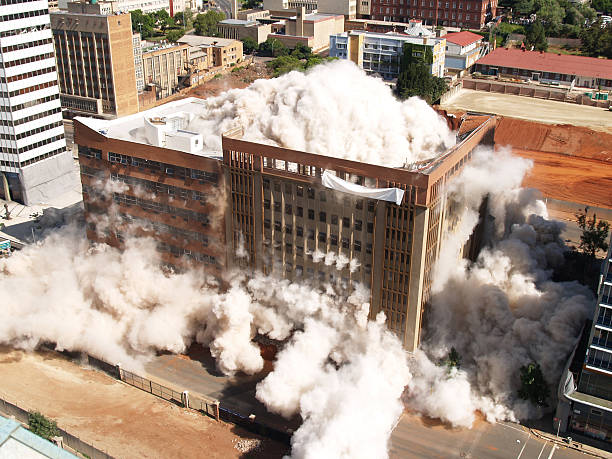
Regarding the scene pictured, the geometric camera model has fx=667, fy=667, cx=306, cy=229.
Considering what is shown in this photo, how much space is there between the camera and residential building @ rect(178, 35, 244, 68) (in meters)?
173

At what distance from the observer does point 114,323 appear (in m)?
66.0

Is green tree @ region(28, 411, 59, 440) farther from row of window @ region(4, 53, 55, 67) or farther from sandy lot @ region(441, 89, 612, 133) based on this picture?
sandy lot @ region(441, 89, 612, 133)

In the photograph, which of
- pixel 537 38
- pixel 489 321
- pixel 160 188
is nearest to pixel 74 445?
pixel 160 188

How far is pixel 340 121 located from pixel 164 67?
10327cm

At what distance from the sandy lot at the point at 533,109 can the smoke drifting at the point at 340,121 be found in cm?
7370

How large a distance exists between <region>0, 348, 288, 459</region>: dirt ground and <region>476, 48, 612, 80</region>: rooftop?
12884cm

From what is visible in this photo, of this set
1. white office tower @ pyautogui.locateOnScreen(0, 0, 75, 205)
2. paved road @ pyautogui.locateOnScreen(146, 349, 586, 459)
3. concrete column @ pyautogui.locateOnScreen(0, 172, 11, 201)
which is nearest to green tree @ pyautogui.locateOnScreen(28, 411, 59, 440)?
paved road @ pyautogui.locateOnScreen(146, 349, 586, 459)

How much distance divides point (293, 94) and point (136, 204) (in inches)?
760

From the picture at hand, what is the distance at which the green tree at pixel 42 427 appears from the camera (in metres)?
52.2

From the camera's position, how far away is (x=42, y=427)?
52281 mm

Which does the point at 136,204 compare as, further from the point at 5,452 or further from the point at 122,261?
the point at 5,452

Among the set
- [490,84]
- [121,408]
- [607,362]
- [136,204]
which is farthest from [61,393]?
[490,84]

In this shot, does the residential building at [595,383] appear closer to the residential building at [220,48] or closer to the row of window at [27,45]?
the row of window at [27,45]

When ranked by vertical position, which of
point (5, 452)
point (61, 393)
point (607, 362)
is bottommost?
point (61, 393)
